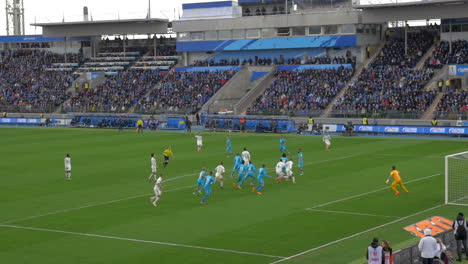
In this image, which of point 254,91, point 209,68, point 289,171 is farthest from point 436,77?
point 289,171

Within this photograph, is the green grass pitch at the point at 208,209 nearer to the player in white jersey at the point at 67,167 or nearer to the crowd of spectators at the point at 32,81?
the player in white jersey at the point at 67,167

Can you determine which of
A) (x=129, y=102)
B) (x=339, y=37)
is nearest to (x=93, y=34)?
(x=129, y=102)

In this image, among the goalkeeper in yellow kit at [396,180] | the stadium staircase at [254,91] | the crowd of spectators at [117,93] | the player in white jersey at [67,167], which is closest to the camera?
the goalkeeper in yellow kit at [396,180]

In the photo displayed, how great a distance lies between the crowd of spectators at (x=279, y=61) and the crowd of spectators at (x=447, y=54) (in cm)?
933

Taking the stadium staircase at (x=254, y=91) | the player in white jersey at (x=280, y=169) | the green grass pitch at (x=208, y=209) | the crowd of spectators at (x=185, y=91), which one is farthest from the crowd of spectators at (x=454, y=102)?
the player in white jersey at (x=280, y=169)

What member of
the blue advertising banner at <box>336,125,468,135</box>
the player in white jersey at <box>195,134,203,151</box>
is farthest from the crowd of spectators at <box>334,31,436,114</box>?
the player in white jersey at <box>195,134,203,151</box>

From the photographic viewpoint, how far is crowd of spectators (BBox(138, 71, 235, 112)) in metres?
82.8

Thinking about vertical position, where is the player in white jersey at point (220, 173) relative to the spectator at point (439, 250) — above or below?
above

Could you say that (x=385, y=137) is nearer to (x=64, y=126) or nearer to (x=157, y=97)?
(x=157, y=97)

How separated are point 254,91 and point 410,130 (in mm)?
22573

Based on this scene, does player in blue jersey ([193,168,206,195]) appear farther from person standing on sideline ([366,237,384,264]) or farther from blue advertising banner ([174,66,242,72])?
blue advertising banner ([174,66,242,72])

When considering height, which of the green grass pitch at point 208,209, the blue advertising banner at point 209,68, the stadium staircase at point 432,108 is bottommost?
the green grass pitch at point 208,209

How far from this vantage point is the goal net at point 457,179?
32.7 meters

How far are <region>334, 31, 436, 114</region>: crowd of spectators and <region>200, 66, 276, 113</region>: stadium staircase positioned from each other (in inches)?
474
